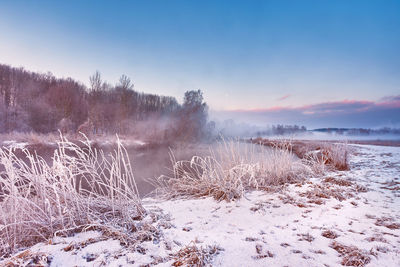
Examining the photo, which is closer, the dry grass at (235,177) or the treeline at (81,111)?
the dry grass at (235,177)

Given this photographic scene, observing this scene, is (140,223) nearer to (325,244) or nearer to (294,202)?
(325,244)

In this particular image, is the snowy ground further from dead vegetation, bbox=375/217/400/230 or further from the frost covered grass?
the frost covered grass

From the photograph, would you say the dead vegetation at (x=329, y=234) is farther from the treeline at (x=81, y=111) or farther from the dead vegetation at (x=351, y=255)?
the treeline at (x=81, y=111)

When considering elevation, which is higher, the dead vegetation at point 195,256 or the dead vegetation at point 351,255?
the dead vegetation at point 351,255

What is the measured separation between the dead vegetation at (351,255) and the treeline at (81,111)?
20.7 m

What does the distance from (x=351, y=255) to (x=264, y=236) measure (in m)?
0.59

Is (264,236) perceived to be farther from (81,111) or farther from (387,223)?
(81,111)

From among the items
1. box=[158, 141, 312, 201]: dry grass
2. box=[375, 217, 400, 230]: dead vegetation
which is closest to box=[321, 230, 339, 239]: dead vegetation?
box=[375, 217, 400, 230]: dead vegetation

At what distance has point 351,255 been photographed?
1276mm

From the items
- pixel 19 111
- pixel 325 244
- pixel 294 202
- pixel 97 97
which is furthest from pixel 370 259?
pixel 19 111

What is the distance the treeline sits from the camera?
→ 74.1ft

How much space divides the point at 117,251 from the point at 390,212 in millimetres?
2790

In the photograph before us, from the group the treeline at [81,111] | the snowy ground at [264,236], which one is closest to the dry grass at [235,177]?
the snowy ground at [264,236]

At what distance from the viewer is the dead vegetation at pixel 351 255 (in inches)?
46.8
